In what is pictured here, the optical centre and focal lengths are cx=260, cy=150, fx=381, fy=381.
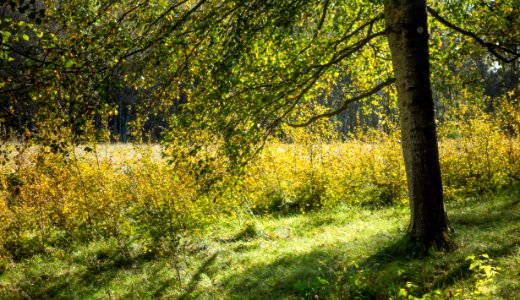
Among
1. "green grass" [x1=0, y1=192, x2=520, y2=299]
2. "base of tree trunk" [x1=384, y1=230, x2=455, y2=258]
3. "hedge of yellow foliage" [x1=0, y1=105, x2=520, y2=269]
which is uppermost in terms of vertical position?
"hedge of yellow foliage" [x1=0, y1=105, x2=520, y2=269]

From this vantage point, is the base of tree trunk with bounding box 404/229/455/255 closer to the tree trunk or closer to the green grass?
the tree trunk

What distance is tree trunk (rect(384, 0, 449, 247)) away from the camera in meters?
5.05

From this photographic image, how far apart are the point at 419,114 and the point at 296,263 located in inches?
135

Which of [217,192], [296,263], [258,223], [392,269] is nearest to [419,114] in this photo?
[392,269]

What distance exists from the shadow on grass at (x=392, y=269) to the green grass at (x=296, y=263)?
1cm

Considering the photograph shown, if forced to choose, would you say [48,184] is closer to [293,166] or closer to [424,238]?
[293,166]

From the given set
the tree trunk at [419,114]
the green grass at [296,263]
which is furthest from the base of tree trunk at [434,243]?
the green grass at [296,263]

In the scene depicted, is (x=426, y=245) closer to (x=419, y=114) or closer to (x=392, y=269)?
(x=392, y=269)

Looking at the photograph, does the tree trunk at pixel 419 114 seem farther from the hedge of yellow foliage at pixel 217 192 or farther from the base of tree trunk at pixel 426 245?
the hedge of yellow foliage at pixel 217 192

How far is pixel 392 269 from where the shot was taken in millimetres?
5027

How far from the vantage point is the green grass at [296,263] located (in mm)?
4672

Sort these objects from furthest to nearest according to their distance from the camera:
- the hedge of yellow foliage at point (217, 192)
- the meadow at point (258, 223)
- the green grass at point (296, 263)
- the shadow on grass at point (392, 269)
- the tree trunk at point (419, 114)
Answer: the hedge of yellow foliage at point (217, 192), the meadow at point (258, 223), the tree trunk at point (419, 114), the green grass at point (296, 263), the shadow on grass at point (392, 269)

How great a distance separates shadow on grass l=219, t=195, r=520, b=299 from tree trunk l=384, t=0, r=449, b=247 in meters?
0.42

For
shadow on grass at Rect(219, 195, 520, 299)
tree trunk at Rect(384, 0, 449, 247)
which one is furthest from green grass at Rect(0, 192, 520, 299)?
tree trunk at Rect(384, 0, 449, 247)
